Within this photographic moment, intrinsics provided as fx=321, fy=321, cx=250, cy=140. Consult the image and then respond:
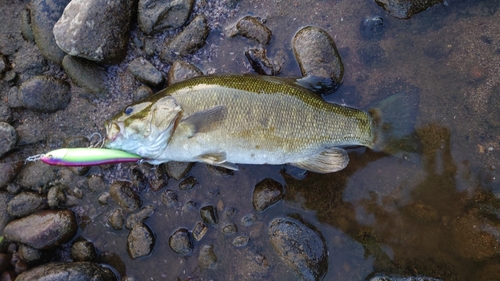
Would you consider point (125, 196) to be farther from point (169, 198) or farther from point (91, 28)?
point (91, 28)

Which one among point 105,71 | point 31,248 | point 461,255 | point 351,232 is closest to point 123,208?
point 31,248

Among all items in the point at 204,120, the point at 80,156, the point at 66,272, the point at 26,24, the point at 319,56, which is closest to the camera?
the point at 80,156

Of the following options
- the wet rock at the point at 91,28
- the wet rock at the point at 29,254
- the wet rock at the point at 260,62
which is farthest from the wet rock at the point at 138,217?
the wet rock at the point at 260,62

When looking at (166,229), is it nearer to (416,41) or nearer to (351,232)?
(351,232)

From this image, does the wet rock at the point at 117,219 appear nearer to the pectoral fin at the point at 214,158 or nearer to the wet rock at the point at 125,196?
the wet rock at the point at 125,196

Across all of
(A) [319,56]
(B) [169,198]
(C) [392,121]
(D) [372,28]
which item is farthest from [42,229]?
(D) [372,28]

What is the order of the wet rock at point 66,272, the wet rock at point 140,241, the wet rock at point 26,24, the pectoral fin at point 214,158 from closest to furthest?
1. the pectoral fin at point 214,158
2. the wet rock at point 66,272
3. the wet rock at point 140,241
4. the wet rock at point 26,24

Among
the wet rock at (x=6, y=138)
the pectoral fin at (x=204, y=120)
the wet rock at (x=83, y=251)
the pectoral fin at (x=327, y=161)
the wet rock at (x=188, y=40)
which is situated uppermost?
the wet rock at (x=188, y=40)

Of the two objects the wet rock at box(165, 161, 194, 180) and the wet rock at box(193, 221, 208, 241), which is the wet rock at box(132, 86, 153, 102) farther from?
the wet rock at box(193, 221, 208, 241)
